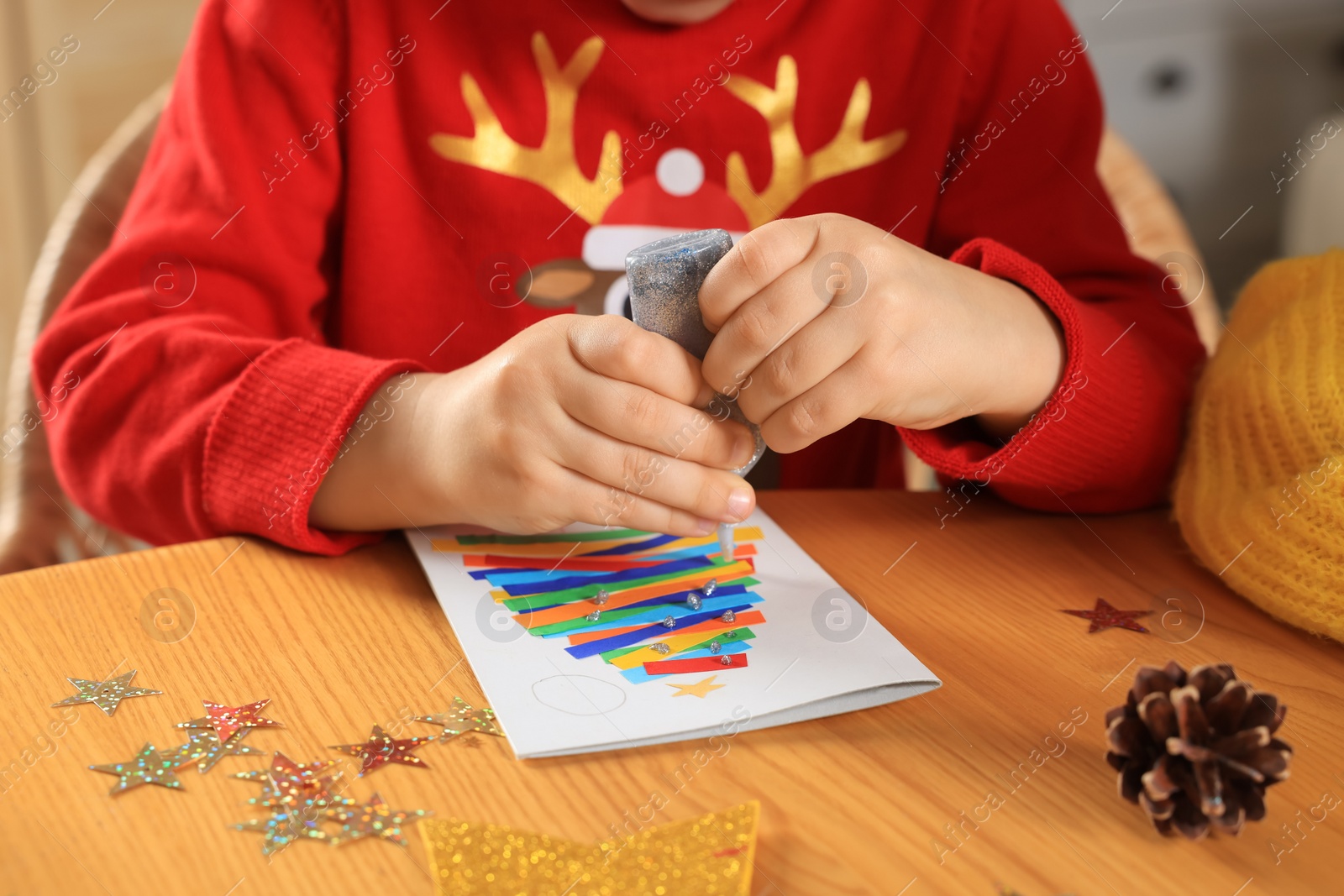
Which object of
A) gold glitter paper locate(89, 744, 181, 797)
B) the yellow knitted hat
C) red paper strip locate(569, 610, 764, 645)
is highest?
gold glitter paper locate(89, 744, 181, 797)

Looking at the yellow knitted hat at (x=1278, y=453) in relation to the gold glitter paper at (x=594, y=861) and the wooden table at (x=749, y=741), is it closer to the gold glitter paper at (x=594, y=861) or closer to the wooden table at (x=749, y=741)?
the wooden table at (x=749, y=741)

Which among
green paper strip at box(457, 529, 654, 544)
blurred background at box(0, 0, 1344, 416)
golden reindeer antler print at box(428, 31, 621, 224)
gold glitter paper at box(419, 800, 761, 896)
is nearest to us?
gold glitter paper at box(419, 800, 761, 896)

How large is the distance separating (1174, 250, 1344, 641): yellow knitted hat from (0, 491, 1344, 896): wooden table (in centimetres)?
2

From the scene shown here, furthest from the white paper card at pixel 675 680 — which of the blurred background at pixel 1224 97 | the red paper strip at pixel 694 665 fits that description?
the blurred background at pixel 1224 97

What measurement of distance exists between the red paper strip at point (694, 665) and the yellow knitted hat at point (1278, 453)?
27 centimetres

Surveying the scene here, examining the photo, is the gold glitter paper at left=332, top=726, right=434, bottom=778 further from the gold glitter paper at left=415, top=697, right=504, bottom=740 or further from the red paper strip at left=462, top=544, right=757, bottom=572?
the red paper strip at left=462, top=544, right=757, bottom=572

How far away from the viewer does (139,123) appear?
2.80ft

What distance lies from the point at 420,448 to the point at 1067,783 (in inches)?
13.4

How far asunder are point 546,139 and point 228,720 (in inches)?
19.4

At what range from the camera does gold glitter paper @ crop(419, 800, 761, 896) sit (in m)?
0.33

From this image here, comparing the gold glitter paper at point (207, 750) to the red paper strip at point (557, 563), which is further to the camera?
the red paper strip at point (557, 563)

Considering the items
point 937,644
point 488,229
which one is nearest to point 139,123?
point 488,229

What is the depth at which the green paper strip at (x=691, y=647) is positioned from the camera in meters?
0.46

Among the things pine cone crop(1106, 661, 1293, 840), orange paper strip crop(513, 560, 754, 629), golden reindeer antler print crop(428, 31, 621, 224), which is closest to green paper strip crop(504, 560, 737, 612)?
orange paper strip crop(513, 560, 754, 629)
